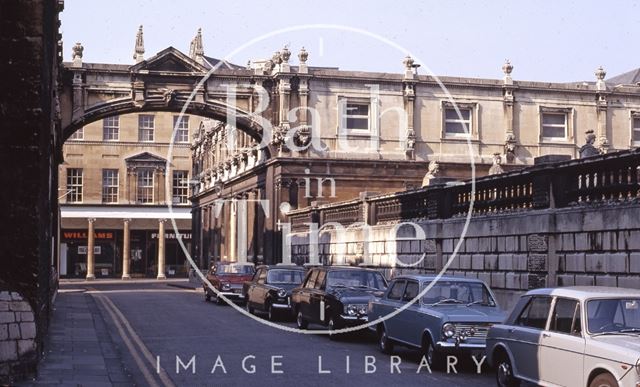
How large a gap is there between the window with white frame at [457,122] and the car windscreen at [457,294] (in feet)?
114

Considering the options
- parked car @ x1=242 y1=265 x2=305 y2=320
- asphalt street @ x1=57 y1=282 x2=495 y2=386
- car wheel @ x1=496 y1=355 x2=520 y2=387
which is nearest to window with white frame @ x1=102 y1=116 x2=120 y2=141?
parked car @ x1=242 y1=265 x2=305 y2=320

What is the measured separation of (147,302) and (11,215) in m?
23.9

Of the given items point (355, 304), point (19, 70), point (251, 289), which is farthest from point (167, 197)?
point (19, 70)

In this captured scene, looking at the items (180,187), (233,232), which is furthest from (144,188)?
(233,232)

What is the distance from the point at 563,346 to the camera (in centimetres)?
1184

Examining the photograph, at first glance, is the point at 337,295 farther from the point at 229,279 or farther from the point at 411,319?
the point at 229,279

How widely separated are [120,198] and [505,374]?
224ft

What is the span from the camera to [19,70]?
48.0 feet

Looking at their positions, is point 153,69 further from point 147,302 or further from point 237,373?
point 237,373

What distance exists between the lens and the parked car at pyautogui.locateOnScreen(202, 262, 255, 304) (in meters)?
36.0

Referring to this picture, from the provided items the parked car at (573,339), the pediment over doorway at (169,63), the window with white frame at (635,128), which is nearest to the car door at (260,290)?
the parked car at (573,339)

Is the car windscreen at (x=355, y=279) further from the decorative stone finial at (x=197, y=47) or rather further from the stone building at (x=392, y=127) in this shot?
the decorative stone finial at (x=197, y=47)

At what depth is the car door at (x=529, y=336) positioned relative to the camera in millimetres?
12539

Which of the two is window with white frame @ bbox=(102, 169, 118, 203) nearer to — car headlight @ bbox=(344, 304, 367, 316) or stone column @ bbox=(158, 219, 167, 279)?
stone column @ bbox=(158, 219, 167, 279)
